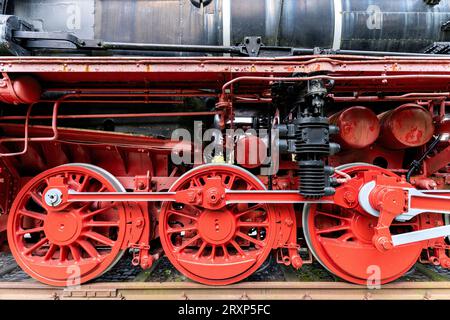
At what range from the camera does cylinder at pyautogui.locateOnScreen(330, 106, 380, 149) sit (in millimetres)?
2389

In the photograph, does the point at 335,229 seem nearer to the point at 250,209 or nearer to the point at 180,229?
Answer: the point at 250,209

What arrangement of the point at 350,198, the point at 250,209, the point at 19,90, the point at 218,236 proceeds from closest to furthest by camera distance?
the point at 19,90 → the point at 350,198 → the point at 218,236 → the point at 250,209

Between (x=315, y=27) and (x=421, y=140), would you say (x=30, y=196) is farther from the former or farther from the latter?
(x=421, y=140)

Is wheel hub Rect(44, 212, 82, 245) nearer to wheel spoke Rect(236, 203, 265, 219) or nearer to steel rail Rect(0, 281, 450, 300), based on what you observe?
steel rail Rect(0, 281, 450, 300)

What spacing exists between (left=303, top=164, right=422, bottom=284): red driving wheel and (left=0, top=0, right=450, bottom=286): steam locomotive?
0.04 ft

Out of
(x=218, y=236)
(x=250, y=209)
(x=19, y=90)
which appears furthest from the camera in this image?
(x=250, y=209)

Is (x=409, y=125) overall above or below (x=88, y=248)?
above

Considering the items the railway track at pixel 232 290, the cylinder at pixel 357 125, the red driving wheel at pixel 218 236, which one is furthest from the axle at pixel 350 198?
the railway track at pixel 232 290

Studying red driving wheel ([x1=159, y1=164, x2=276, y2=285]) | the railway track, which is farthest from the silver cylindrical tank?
the railway track

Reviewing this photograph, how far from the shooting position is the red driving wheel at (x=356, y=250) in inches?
91.7

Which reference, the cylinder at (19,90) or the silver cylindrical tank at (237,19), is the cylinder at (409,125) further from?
the cylinder at (19,90)

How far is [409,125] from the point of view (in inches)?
95.5

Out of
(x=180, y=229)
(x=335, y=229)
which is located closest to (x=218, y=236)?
(x=180, y=229)

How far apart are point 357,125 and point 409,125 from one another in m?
0.50
